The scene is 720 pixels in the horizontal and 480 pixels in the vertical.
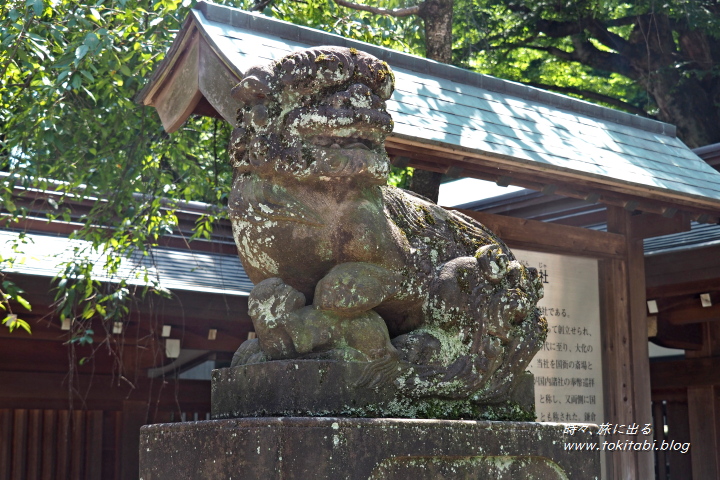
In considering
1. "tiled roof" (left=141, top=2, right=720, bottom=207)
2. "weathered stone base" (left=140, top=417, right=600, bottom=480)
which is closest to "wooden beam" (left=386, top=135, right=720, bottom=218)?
"tiled roof" (left=141, top=2, right=720, bottom=207)

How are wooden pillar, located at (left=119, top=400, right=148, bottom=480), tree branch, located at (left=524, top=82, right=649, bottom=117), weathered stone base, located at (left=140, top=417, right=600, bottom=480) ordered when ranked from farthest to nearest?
tree branch, located at (left=524, top=82, right=649, bottom=117)
wooden pillar, located at (left=119, top=400, right=148, bottom=480)
weathered stone base, located at (left=140, top=417, right=600, bottom=480)

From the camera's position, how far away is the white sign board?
Answer: 4.93m

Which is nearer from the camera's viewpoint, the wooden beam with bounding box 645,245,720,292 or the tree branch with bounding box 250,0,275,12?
the wooden beam with bounding box 645,245,720,292

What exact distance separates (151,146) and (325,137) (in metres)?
3.59

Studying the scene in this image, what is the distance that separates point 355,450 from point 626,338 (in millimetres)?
3373

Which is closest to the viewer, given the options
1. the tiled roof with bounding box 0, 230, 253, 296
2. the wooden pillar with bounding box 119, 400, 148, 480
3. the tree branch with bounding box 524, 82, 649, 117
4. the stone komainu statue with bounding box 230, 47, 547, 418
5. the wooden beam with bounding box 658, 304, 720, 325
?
the stone komainu statue with bounding box 230, 47, 547, 418

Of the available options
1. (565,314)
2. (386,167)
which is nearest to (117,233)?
(565,314)

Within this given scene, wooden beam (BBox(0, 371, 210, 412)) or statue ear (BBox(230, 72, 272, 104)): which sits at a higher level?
statue ear (BBox(230, 72, 272, 104))

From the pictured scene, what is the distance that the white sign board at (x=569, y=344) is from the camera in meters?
4.93

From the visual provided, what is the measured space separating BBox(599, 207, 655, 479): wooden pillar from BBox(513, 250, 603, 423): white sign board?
7 cm

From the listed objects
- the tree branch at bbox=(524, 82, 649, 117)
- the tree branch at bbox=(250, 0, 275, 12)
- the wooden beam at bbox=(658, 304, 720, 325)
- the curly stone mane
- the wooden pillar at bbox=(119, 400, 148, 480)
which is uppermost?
the tree branch at bbox=(524, 82, 649, 117)

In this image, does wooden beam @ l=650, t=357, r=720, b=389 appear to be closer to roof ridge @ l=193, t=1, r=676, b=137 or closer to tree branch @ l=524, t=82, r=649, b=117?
roof ridge @ l=193, t=1, r=676, b=137

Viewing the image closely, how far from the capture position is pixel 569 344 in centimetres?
509

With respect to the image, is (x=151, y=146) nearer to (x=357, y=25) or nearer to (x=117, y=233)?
(x=117, y=233)
